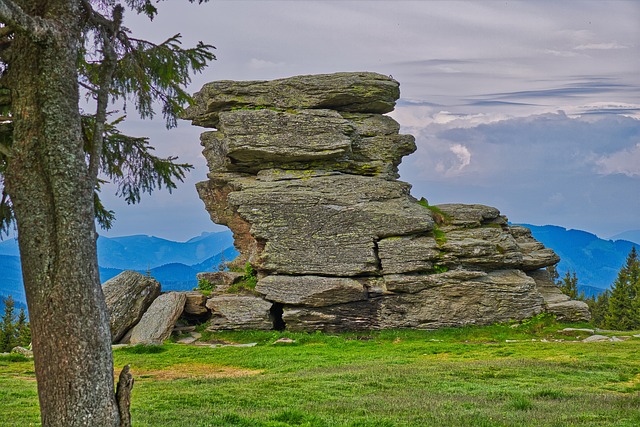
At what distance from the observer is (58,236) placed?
431 inches

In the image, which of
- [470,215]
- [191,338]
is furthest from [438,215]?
[191,338]

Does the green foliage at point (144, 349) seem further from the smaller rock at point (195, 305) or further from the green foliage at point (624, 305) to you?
the green foliage at point (624, 305)

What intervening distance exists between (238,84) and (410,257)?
1613 cm

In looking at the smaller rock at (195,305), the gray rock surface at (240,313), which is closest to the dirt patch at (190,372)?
the gray rock surface at (240,313)

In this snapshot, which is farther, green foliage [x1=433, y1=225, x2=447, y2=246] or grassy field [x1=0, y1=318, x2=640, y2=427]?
green foliage [x1=433, y1=225, x2=447, y2=246]

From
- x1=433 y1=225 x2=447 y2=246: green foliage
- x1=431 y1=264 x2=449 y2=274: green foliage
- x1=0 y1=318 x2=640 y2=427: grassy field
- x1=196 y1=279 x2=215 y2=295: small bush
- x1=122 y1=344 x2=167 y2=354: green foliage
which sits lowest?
x1=0 y1=318 x2=640 y2=427: grassy field

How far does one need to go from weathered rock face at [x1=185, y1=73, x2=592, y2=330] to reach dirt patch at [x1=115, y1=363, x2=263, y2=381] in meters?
9.74

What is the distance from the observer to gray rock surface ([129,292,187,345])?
3503 centimetres

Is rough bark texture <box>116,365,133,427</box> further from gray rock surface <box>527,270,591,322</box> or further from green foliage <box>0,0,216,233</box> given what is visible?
gray rock surface <box>527,270,591,322</box>

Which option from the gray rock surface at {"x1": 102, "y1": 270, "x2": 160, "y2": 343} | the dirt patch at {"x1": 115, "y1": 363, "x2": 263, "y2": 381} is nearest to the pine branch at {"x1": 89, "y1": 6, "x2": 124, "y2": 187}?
the dirt patch at {"x1": 115, "y1": 363, "x2": 263, "y2": 381}

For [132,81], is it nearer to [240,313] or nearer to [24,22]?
[24,22]

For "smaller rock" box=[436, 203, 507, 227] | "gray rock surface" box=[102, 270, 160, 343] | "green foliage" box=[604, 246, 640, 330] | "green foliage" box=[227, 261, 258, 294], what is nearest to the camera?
"gray rock surface" box=[102, 270, 160, 343]

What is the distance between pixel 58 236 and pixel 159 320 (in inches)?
1028

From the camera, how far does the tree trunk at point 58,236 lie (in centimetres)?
1078
